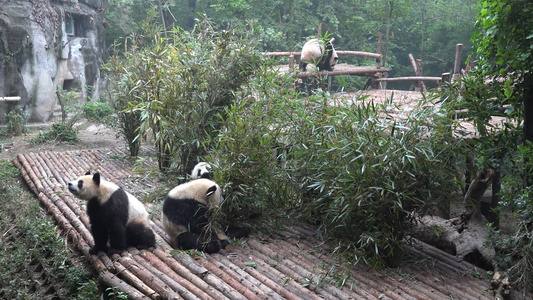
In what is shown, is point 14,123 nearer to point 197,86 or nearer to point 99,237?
point 197,86

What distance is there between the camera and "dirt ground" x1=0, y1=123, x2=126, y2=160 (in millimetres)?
8736

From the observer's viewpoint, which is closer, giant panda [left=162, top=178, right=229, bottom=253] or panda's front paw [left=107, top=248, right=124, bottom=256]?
panda's front paw [left=107, top=248, right=124, bottom=256]

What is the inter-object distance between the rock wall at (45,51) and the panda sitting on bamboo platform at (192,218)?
735cm

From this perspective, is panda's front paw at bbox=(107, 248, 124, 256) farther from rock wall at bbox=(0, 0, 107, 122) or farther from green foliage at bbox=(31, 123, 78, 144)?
rock wall at bbox=(0, 0, 107, 122)

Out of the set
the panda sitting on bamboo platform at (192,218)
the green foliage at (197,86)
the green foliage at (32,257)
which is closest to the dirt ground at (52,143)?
the green foliage at (197,86)

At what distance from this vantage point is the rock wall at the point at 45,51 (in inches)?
412

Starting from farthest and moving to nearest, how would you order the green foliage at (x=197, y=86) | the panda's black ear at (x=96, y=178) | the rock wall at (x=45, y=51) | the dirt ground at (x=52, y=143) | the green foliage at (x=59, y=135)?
the rock wall at (x=45, y=51) → the green foliage at (x=59, y=135) → the dirt ground at (x=52, y=143) → the green foliage at (x=197, y=86) → the panda's black ear at (x=96, y=178)

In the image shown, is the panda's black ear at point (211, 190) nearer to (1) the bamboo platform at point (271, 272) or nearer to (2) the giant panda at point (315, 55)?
(1) the bamboo platform at point (271, 272)

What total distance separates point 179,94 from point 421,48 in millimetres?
11434

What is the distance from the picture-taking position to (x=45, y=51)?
11.5 metres

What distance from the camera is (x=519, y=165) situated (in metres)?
4.38

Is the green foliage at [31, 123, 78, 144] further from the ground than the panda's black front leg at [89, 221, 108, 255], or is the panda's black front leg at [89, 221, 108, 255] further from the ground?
the panda's black front leg at [89, 221, 108, 255]

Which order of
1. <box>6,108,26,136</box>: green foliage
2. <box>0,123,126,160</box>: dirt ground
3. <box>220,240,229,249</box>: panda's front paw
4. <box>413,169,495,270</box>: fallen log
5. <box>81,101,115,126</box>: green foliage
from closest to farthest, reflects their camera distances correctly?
1. <box>220,240,229,249</box>: panda's front paw
2. <box>413,169,495,270</box>: fallen log
3. <box>0,123,126,160</box>: dirt ground
4. <box>6,108,26,136</box>: green foliage
5. <box>81,101,115,126</box>: green foliage

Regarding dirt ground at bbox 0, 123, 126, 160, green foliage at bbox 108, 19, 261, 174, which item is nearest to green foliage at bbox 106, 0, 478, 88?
dirt ground at bbox 0, 123, 126, 160
